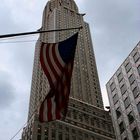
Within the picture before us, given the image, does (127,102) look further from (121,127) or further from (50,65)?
(50,65)

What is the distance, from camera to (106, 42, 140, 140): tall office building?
139ft

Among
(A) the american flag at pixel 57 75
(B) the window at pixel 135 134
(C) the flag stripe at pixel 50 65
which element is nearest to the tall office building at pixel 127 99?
(B) the window at pixel 135 134

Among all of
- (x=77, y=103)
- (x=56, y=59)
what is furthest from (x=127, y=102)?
(x=77, y=103)

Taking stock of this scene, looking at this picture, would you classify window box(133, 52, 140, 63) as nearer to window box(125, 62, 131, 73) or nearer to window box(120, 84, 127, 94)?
window box(125, 62, 131, 73)

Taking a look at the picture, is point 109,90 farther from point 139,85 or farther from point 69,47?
point 69,47

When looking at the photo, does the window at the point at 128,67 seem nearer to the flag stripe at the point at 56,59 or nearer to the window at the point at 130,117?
the window at the point at 130,117

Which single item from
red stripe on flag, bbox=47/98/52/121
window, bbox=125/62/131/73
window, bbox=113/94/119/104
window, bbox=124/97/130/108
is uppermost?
window, bbox=125/62/131/73

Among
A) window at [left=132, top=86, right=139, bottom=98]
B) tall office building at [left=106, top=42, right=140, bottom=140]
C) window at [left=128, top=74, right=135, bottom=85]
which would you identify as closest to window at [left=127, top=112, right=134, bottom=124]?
tall office building at [left=106, top=42, right=140, bottom=140]

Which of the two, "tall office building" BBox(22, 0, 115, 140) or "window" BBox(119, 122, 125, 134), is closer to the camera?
"window" BBox(119, 122, 125, 134)

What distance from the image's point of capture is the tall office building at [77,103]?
9862 cm

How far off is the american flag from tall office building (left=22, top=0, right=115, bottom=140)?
74246mm

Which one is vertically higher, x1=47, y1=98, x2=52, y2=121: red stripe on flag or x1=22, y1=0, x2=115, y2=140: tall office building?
x1=22, y1=0, x2=115, y2=140: tall office building

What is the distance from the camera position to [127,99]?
45.8 m

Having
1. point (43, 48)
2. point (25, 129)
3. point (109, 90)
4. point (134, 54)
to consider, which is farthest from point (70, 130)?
point (43, 48)
